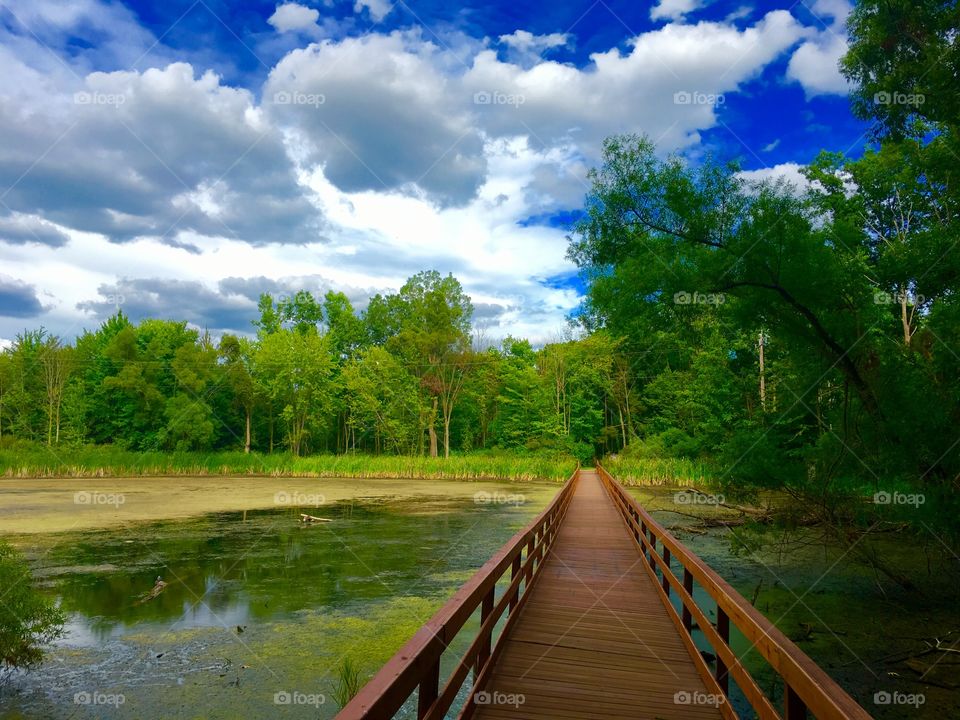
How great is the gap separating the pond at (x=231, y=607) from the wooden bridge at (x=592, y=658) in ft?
4.35

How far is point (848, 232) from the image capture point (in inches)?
379

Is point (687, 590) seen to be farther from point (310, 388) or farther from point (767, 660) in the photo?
point (310, 388)

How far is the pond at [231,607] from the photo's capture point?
5.35 meters

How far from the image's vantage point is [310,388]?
46.1 meters

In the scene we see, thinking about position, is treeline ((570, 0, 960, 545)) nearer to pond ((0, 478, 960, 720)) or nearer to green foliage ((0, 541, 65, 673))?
pond ((0, 478, 960, 720))

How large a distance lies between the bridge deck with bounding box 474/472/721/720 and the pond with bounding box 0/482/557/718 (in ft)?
6.08

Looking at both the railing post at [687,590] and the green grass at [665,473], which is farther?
the green grass at [665,473]

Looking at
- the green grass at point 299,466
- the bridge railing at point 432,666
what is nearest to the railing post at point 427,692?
the bridge railing at point 432,666

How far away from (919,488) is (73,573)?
1283 centimetres

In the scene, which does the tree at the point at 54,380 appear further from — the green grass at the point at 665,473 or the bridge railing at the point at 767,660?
the bridge railing at the point at 767,660

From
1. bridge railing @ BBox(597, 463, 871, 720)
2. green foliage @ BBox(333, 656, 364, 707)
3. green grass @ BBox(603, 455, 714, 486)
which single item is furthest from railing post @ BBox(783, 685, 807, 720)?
green grass @ BBox(603, 455, 714, 486)

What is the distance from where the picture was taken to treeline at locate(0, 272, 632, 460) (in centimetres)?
4275

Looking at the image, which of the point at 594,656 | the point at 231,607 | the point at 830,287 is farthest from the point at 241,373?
the point at 594,656

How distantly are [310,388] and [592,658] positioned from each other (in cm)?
4411
